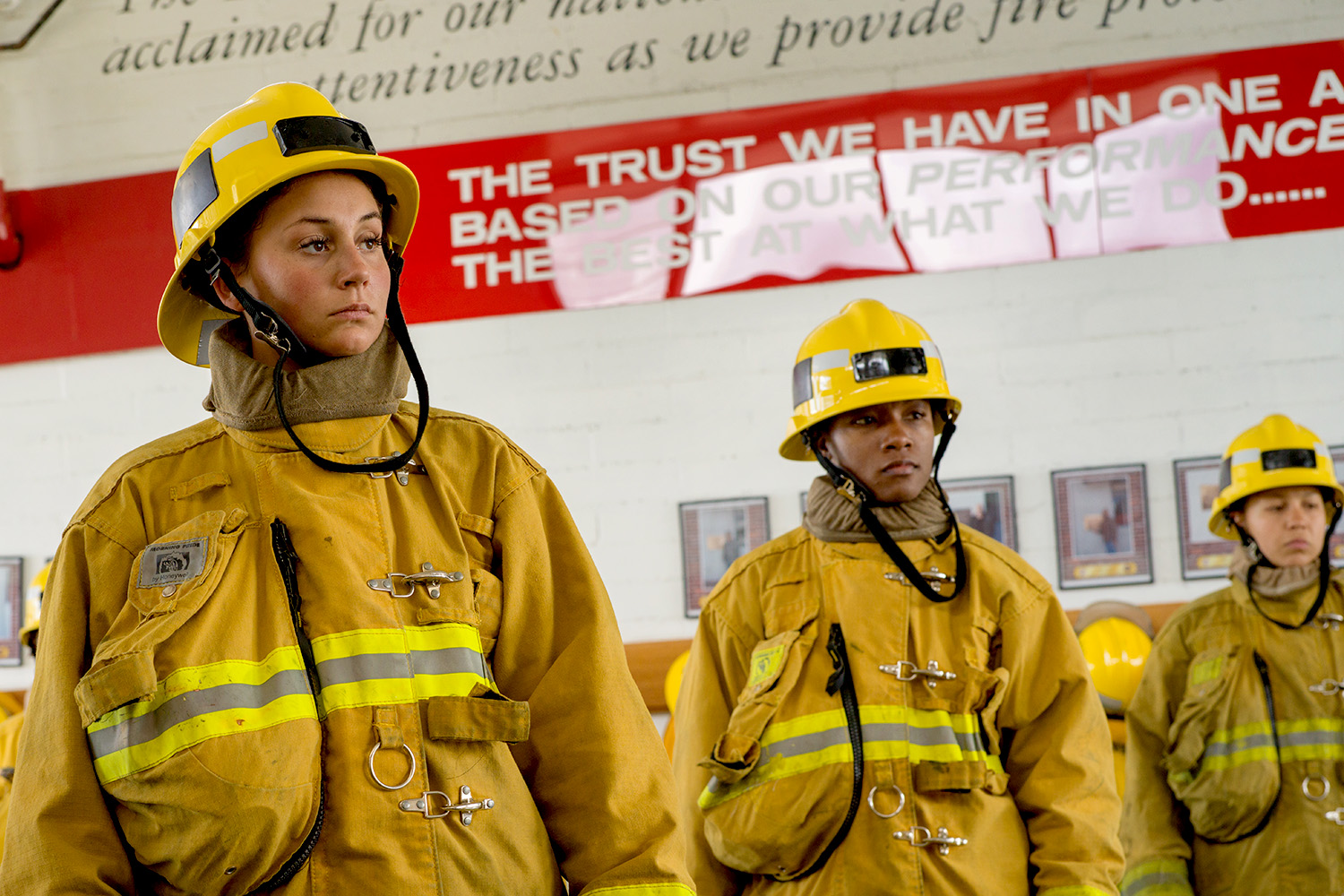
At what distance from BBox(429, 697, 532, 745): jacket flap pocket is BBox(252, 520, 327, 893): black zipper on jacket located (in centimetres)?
15

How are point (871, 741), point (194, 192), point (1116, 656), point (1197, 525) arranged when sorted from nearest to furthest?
1. point (194, 192)
2. point (871, 741)
3. point (1116, 656)
4. point (1197, 525)

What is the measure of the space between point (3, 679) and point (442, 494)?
4.81 m

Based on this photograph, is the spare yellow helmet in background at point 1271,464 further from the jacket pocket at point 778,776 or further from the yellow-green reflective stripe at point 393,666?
the yellow-green reflective stripe at point 393,666

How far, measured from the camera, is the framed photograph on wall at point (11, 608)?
557 centimetres

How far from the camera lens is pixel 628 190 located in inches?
205

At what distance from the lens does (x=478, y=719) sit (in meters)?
1.62

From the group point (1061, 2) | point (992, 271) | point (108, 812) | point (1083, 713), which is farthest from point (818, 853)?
point (1061, 2)

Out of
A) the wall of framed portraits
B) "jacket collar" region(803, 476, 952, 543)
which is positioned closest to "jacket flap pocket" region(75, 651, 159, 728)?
"jacket collar" region(803, 476, 952, 543)

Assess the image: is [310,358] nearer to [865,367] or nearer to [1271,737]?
[865,367]

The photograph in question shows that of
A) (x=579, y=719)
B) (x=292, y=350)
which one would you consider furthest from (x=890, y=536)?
(x=292, y=350)

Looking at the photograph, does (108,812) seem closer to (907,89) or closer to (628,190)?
(628,190)

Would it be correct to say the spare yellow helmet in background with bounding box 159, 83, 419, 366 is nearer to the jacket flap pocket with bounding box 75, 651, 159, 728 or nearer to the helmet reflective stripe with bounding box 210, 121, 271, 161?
the helmet reflective stripe with bounding box 210, 121, 271, 161

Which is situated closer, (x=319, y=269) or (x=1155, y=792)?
(x=319, y=269)

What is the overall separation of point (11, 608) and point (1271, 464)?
529cm
